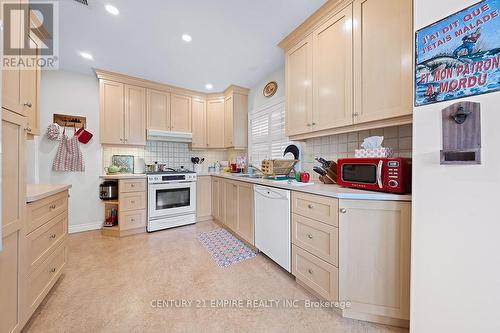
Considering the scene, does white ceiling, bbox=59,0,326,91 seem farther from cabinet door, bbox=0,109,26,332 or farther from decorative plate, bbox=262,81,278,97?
cabinet door, bbox=0,109,26,332

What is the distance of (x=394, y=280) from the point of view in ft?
4.03

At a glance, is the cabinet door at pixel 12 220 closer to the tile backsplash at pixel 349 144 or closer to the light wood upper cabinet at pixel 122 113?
the light wood upper cabinet at pixel 122 113

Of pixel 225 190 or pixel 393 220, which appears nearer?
pixel 393 220

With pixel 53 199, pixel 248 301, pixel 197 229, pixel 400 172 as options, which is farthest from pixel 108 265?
pixel 400 172

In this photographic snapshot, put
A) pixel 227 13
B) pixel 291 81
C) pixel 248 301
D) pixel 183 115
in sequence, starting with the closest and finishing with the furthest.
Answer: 1. pixel 248 301
2. pixel 227 13
3. pixel 291 81
4. pixel 183 115

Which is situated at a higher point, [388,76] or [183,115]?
[183,115]

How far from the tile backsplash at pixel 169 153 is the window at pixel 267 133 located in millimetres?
458

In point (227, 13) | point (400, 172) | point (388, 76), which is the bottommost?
point (400, 172)

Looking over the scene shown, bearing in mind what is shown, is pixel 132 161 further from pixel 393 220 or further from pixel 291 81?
pixel 393 220

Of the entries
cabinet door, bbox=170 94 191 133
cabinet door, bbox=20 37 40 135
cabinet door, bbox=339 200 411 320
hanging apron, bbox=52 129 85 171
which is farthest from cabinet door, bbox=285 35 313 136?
hanging apron, bbox=52 129 85 171

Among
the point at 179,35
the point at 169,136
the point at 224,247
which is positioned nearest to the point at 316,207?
the point at 224,247

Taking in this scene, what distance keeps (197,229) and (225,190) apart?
2.72 ft

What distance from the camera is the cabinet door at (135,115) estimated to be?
3.19 m

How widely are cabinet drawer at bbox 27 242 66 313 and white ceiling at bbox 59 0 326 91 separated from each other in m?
2.25
